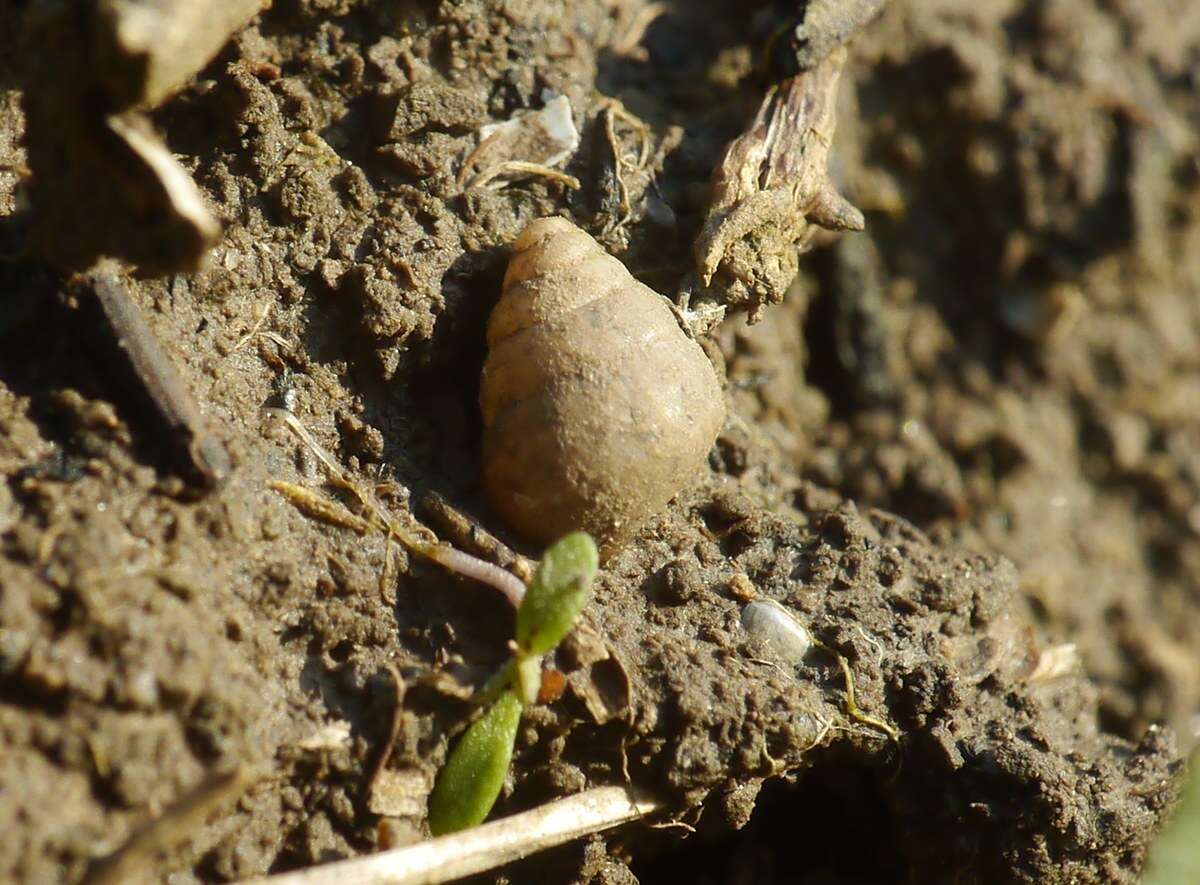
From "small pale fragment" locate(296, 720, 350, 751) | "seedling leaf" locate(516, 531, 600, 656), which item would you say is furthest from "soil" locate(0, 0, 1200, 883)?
"seedling leaf" locate(516, 531, 600, 656)

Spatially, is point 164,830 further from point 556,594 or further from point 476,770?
point 556,594

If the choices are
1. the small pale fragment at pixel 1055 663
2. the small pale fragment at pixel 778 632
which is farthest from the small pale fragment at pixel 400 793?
the small pale fragment at pixel 1055 663

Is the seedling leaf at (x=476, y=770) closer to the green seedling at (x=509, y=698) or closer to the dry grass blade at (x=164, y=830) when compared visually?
the green seedling at (x=509, y=698)

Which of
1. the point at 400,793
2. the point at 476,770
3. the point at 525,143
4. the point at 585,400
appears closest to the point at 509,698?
the point at 476,770

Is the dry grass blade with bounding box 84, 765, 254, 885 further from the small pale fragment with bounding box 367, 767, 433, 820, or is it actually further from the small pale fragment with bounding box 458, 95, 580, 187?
the small pale fragment with bounding box 458, 95, 580, 187

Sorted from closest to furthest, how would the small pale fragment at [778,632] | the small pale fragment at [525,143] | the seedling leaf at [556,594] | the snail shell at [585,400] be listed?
the seedling leaf at [556,594] < the snail shell at [585,400] < the small pale fragment at [778,632] < the small pale fragment at [525,143]
